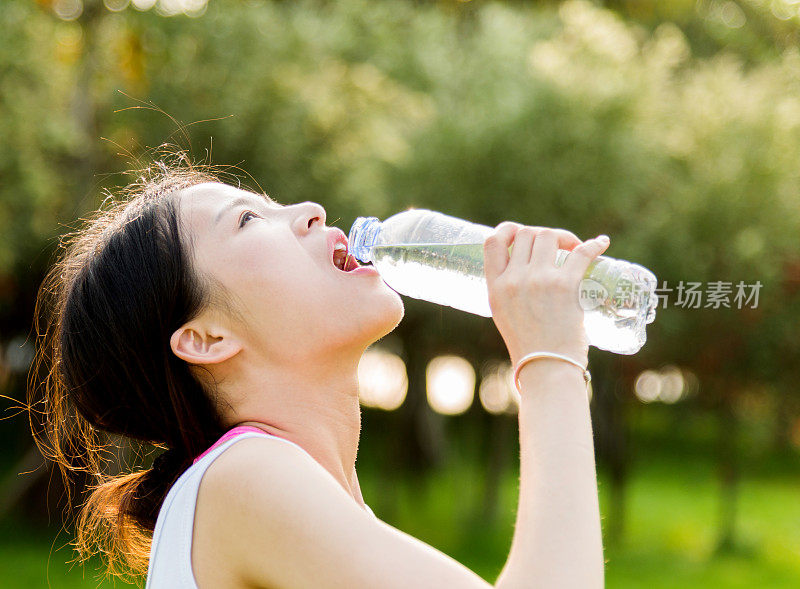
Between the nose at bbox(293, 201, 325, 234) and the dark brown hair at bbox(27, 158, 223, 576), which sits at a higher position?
the nose at bbox(293, 201, 325, 234)

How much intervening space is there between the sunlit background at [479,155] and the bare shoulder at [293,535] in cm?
627

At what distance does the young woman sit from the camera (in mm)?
1233

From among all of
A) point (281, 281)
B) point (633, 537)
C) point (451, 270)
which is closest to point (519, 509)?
point (281, 281)

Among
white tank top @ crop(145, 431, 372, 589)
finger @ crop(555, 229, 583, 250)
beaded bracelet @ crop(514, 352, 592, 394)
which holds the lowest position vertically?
white tank top @ crop(145, 431, 372, 589)

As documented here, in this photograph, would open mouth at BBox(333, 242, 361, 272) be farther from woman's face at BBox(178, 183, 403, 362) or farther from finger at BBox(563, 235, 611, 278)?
finger at BBox(563, 235, 611, 278)

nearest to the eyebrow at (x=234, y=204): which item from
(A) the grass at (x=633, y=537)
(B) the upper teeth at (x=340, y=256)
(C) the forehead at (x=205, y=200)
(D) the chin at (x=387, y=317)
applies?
→ (C) the forehead at (x=205, y=200)

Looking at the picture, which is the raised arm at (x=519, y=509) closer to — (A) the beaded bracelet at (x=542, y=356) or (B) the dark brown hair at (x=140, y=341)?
(A) the beaded bracelet at (x=542, y=356)

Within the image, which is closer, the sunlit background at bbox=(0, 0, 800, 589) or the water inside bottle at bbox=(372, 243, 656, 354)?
the water inside bottle at bbox=(372, 243, 656, 354)

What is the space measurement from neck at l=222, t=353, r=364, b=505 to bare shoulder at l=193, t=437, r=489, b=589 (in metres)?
0.17

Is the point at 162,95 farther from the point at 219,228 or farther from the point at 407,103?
the point at 219,228

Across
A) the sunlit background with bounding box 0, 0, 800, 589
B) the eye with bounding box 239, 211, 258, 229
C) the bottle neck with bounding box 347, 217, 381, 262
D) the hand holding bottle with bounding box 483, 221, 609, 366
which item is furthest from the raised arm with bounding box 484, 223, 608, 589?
the sunlit background with bounding box 0, 0, 800, 589

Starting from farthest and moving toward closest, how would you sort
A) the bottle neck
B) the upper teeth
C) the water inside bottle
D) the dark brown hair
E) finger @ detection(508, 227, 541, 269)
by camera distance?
the bottle neck
the water inside bottle
the upper teeth
the dark brown hair
finger @ detection(508, 227, 541, 269)

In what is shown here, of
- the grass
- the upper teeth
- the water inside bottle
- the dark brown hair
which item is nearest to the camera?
the dark brown hair

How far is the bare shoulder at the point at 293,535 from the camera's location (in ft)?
3.95
